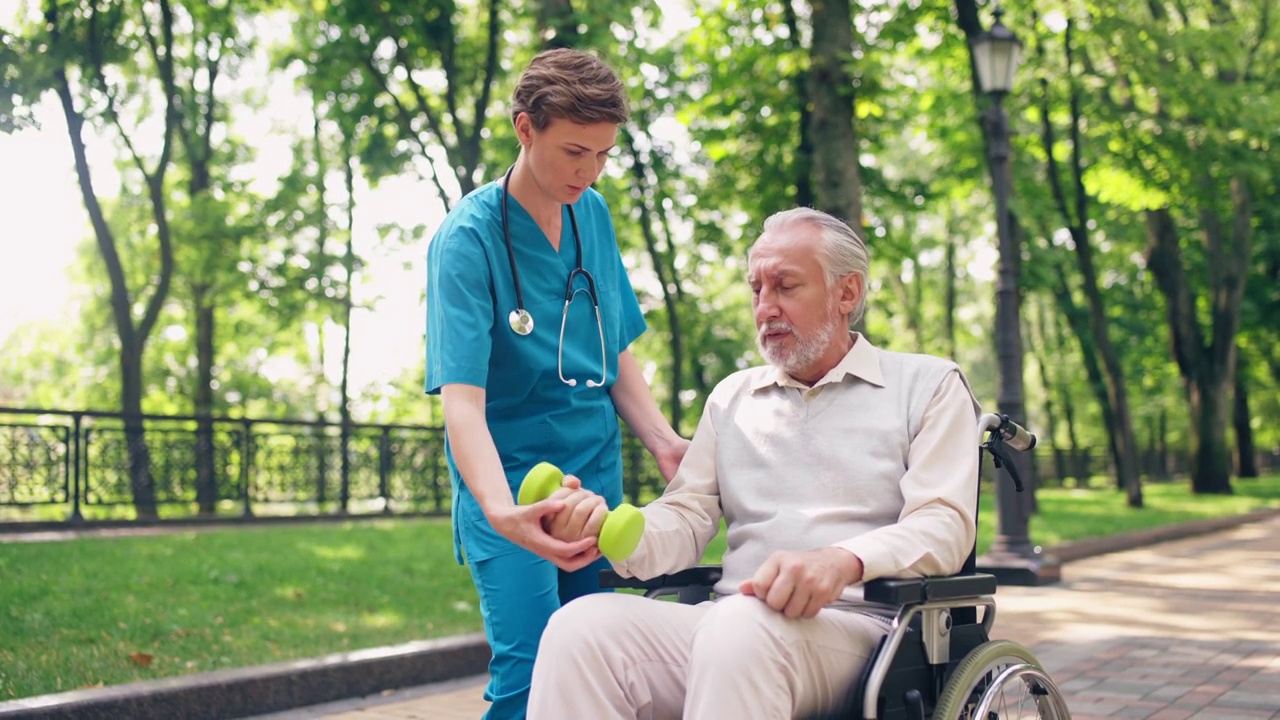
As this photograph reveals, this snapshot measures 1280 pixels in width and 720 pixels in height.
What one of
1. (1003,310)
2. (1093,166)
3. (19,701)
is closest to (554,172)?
(19,701)

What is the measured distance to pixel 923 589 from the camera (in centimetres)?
247

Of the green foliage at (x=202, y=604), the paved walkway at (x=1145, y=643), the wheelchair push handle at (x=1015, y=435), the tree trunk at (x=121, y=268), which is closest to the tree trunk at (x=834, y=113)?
the paved walkway at (x=1145, y=643)

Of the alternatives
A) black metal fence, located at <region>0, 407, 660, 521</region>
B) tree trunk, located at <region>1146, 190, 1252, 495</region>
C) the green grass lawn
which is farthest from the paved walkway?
tree trunk, located at <region>1146, 190, 1252, 495</region>

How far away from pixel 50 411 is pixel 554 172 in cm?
982

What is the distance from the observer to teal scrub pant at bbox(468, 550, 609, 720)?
9.22 feet

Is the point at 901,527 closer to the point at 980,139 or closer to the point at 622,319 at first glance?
the point at 622,319

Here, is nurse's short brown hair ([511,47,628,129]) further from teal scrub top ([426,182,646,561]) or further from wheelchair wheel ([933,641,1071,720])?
wheelchair wheel ([933,641,1071,720])

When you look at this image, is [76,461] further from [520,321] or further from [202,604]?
[520,321]

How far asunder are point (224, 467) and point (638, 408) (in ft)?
38.2

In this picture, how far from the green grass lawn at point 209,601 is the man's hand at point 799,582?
11.6 ft

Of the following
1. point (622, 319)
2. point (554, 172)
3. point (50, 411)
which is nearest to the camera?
point (554, 172)

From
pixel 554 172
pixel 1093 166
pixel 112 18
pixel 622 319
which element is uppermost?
pixel 112 18

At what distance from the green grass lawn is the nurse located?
286 cm

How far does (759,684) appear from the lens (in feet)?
7.61
